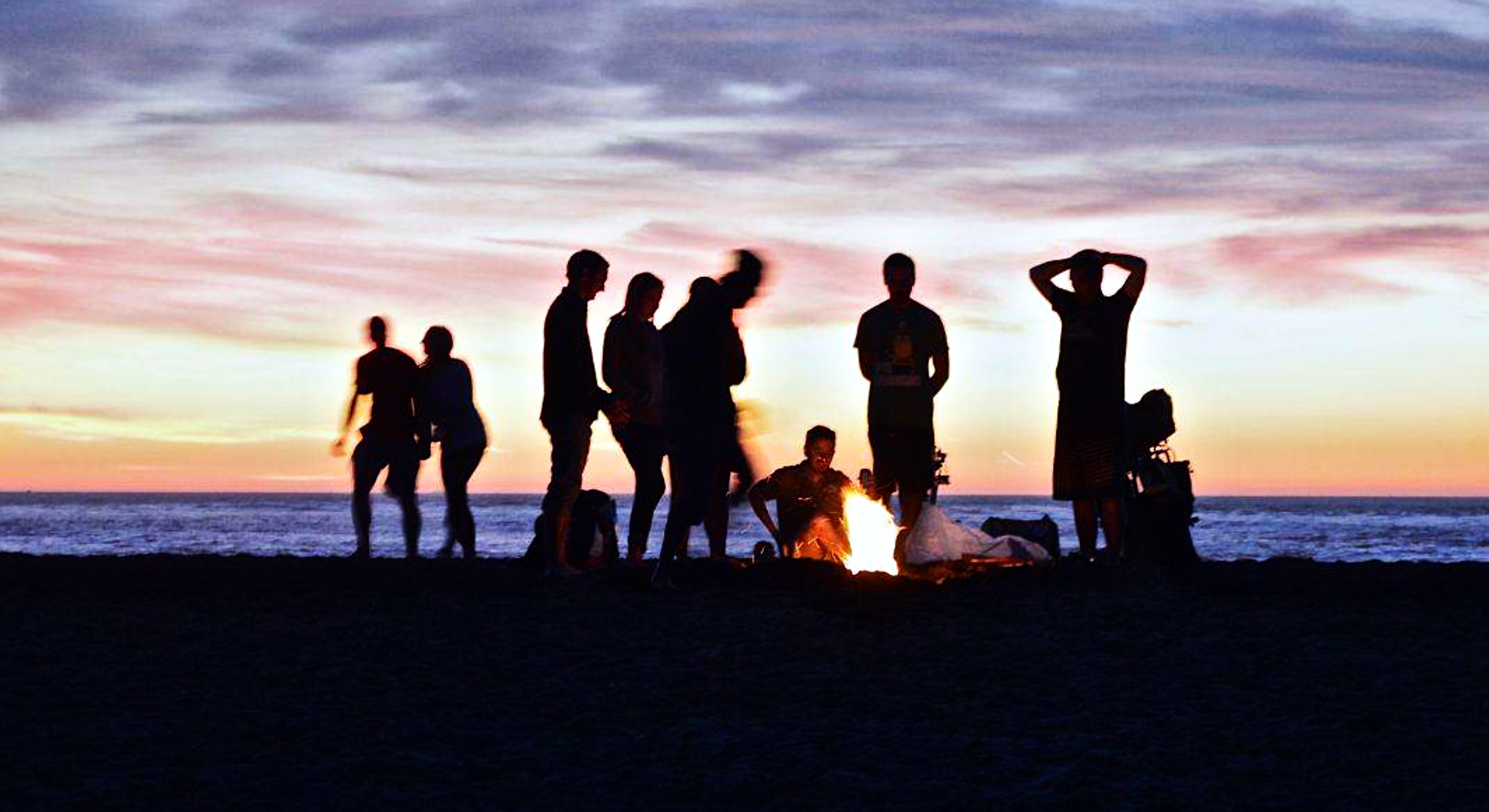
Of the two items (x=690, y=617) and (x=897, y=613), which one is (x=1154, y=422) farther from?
(x=690, y=617)

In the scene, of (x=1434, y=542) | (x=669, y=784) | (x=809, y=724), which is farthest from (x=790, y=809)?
(x=1434, y=542)

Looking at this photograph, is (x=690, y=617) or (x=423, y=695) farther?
(x=690, y=617)

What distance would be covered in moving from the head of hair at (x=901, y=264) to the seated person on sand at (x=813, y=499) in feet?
5.07

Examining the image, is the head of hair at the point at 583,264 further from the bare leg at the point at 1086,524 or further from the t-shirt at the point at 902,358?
the bare leg at the point at 1086,524

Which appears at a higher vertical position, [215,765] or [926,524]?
[926,524]

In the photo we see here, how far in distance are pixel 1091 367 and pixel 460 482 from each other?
5.15 metres

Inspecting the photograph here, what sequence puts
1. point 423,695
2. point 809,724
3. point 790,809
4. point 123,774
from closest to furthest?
point 790,809 → point 123,774 → point 809,724 → point 423,695

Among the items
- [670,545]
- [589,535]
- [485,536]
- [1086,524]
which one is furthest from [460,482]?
[485,536]

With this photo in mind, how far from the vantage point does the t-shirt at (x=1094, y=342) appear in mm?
10875

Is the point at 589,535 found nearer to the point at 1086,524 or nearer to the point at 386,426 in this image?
the point at 386,426

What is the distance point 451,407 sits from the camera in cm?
1323

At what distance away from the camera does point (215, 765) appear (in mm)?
6395

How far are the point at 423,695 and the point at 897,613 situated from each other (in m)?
2.95

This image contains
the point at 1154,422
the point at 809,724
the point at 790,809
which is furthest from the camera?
the point at 1154,422
